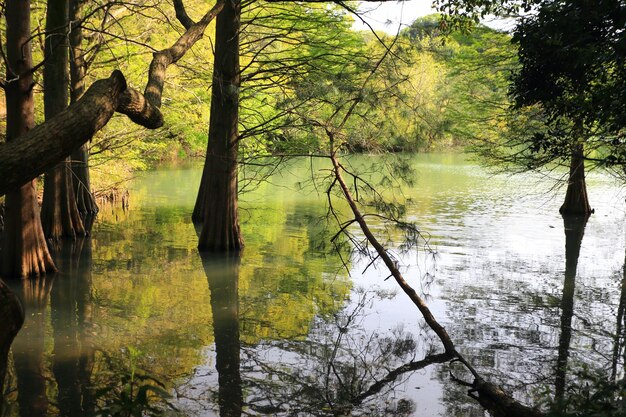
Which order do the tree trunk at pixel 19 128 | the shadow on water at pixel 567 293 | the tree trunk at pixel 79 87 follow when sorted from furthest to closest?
1. the tree trunk at pixel 79 87
2. the tree trunk at pixel 19 128
3. the shadow on water at pixel 567 293

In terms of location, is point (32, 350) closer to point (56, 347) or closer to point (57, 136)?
point (56, 347)

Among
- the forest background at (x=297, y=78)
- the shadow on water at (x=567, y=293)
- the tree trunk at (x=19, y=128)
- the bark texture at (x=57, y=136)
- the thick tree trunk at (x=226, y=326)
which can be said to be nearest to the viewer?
the bark texture at (x=57, y=136)

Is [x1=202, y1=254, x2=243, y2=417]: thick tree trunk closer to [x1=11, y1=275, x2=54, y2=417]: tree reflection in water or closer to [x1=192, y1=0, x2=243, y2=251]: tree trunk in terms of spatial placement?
[x1=192, y1=0, x2=243, y2=251]: tree trunk

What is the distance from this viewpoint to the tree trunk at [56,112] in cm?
1048

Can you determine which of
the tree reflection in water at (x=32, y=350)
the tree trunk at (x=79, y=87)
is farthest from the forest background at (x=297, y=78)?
the tree reflection in water at (x=32, y=350)

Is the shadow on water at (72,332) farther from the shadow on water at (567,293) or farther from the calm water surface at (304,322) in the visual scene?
the shadow on water at (567,293)

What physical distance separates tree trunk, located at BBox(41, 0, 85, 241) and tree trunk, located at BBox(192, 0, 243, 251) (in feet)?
8.48

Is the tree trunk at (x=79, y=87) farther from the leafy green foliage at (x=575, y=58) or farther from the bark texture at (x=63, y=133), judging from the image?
the leafy green foliage at (x=575, y=58)

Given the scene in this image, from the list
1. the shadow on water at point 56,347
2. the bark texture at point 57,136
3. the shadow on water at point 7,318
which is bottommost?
the shadow on water at point 56,347

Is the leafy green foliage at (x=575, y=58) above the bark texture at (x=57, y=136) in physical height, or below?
above

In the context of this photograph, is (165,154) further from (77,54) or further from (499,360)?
(499,360)

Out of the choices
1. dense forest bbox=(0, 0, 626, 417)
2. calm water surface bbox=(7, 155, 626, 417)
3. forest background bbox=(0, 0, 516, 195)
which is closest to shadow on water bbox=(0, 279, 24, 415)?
dense forest bbox=(0, 0, 626, 417)

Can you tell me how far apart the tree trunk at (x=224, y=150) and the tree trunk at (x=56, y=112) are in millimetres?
2585

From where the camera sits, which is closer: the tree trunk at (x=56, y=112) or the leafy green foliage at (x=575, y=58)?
the leafy green foliage at (x=575, y=58)
